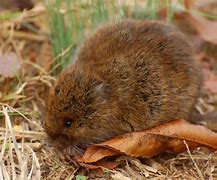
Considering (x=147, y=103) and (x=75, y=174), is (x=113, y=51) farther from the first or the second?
(x=75, y=174)

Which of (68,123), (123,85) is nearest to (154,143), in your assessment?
(123,85)

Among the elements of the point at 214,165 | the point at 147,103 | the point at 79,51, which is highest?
the point at 79,51

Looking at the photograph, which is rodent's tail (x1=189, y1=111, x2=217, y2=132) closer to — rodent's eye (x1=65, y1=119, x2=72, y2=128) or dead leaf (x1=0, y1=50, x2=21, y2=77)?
rodent's eye (x1=65, y1=119, x2=72, y2=128)

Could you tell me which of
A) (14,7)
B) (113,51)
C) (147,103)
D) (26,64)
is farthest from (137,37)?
(14,7)

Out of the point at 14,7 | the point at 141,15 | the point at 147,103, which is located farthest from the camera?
the point at 14,7

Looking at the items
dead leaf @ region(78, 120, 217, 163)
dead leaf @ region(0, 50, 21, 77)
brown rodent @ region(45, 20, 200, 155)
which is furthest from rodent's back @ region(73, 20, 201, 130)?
dead leaf @ region(0, 50, 21, 77)

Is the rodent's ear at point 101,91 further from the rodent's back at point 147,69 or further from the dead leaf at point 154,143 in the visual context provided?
the dead leaf at point 154,143
